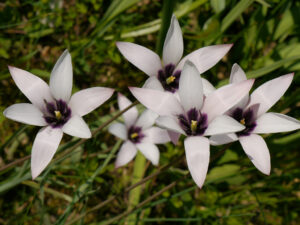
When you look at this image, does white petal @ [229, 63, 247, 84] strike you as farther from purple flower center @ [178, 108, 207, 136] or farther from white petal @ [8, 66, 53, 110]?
white petal @ [8, 66, 53, 110]

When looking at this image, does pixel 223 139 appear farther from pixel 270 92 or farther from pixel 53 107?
pixel 53 107

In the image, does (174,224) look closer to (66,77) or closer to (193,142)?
(193,142)

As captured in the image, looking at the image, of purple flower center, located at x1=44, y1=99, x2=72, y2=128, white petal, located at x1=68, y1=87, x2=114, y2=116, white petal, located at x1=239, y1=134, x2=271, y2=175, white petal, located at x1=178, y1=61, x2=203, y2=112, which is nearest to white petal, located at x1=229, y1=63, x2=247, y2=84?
white petal, located at x1=178, y1=61, x2=203, y2=112

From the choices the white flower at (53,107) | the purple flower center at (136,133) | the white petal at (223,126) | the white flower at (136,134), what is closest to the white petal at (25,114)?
the white flower at (53,107)

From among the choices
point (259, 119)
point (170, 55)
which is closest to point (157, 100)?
point (170, 55)

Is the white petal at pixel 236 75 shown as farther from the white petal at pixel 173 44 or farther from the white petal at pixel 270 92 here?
the white petal at pixel 173 44

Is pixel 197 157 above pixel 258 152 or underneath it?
above
